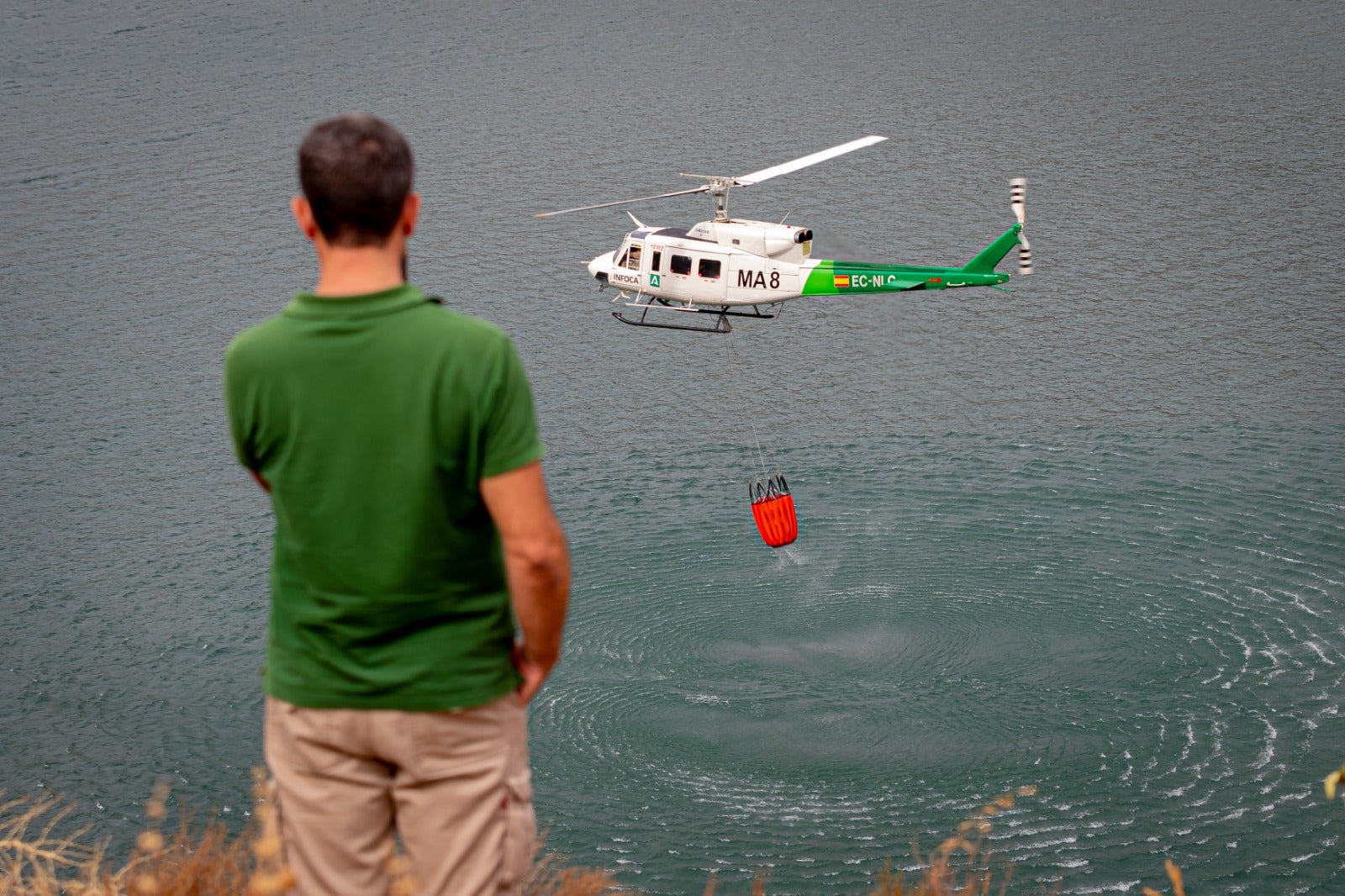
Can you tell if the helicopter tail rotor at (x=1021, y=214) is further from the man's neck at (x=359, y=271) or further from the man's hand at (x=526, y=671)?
the man's neck at (x=359, y=271)

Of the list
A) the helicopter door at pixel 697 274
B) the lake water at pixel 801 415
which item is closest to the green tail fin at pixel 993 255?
the lake water at pixel 801 415

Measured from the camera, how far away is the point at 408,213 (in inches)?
173

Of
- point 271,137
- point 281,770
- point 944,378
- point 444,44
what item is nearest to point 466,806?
point 281,770

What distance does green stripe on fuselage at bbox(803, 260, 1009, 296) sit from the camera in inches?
709

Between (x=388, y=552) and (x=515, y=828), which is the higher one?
(x=388, y=552)

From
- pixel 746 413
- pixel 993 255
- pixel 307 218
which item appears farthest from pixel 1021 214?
pixel 307 218

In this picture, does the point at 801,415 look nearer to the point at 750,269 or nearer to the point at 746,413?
the point at 746,413

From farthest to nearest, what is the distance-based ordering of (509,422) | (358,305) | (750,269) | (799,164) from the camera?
(750,269) → (799,164) → (358,305) → (509,422)

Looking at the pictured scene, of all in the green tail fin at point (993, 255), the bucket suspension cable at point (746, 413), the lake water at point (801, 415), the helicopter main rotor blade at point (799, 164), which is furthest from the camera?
the bucket suspension cable at point (746, 413)

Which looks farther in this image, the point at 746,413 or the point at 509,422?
the point at 746,413

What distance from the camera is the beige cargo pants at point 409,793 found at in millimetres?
4426

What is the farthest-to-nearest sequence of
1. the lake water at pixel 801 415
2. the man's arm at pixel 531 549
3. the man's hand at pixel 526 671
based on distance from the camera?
the lake water at pixel 801 415, the man's hand at pixel 526 671, the man's arm at pixel 531 549

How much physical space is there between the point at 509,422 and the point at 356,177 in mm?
827

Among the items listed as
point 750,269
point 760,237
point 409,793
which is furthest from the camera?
point 750,269
